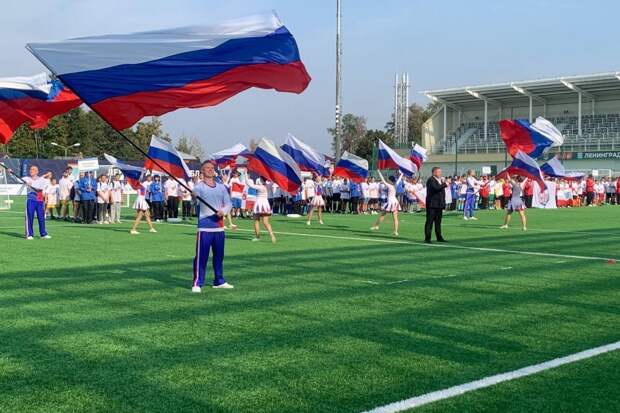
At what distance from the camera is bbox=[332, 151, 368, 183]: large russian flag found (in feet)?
105

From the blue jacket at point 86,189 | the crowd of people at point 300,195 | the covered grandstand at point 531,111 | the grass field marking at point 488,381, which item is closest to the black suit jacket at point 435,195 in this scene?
the crowd of people at point 300,195

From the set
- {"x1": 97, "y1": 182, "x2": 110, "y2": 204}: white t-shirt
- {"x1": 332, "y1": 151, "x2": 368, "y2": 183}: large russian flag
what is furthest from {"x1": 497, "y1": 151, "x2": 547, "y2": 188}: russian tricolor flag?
{"x1": 97, "y1": 182, "x2": 110, "y2": 204}: white t-shirt

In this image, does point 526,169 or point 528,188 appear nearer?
point 526,169

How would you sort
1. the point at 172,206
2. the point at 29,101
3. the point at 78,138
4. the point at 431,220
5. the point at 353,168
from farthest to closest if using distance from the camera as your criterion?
1. the point at 78,138
2. the point at 353,168
3. the point at 172,206
4. the point at 431,220
5. the point at 29,101

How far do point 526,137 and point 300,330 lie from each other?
23.5m

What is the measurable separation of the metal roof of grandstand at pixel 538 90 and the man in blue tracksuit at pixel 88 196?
56.6 meters

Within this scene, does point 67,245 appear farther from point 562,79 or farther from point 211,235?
point 562,79

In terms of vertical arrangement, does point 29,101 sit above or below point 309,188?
above

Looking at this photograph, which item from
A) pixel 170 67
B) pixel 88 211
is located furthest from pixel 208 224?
pixel 88 211

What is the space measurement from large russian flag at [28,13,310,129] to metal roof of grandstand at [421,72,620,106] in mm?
64687

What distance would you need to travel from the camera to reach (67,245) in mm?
17062

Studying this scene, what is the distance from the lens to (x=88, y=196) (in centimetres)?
2592

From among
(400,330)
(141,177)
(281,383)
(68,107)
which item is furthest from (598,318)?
(141,177)

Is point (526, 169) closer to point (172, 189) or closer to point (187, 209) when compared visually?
point (172, 189)
